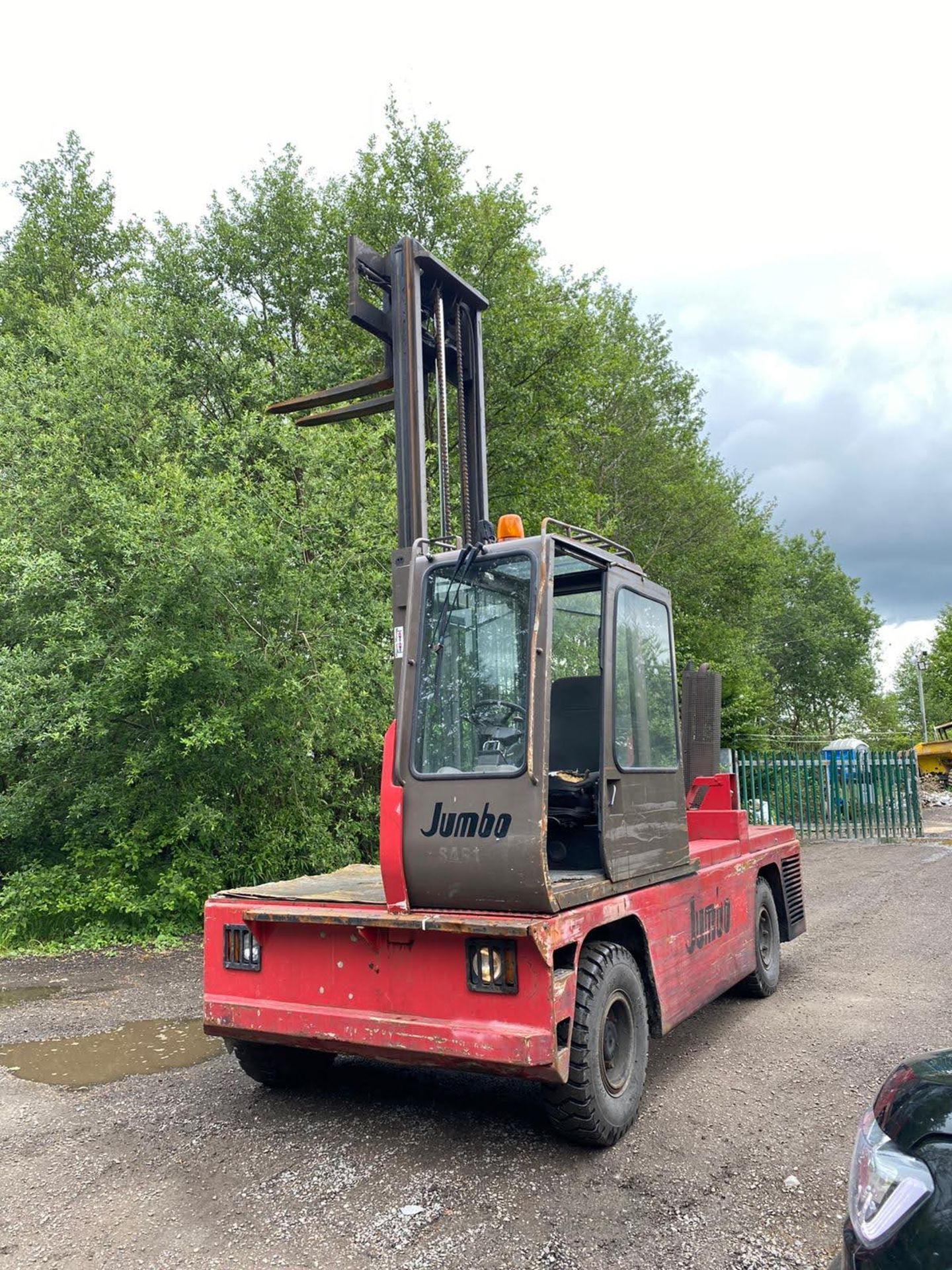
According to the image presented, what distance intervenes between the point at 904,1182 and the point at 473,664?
2858 mm

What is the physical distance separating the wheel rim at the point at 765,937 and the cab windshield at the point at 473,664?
3843mm

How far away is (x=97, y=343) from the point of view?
41.4 feet

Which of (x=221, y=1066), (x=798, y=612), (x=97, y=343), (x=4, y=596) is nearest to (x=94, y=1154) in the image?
(x=221, y=1066)

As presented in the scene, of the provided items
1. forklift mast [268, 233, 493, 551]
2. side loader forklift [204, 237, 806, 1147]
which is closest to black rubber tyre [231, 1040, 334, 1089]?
side loader forklift [204, 237, 806, 1147]

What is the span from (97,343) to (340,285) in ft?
19.9

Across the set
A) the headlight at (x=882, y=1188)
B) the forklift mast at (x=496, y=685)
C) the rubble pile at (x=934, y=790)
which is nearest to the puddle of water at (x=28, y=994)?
the forklift mast at (x=496, y=685)

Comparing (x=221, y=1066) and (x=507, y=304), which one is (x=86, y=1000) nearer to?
(x=221, y=1066)

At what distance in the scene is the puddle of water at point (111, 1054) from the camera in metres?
5.74

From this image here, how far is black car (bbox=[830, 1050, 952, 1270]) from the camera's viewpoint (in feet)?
6.11

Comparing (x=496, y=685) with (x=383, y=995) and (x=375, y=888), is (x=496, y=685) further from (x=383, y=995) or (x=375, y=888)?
(x=375, y=888)

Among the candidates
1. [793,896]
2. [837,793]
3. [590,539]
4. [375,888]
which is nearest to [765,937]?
[793,896]

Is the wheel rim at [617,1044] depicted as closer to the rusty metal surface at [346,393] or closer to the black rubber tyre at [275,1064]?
the black rubber tyre at [275,1064]

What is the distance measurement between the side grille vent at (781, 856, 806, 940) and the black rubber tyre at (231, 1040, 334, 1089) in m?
4.33

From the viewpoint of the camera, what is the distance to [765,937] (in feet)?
24.3
